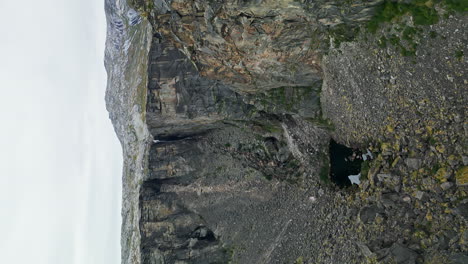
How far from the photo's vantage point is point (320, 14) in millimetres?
17656

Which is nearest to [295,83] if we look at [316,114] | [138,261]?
[316,114]

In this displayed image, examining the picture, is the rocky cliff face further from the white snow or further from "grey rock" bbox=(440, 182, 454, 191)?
the white snow

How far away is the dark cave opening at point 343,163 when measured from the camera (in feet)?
72.5

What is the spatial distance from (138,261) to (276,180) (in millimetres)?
10314

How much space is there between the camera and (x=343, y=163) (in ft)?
76.1

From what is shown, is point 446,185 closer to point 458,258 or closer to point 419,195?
point 419,195

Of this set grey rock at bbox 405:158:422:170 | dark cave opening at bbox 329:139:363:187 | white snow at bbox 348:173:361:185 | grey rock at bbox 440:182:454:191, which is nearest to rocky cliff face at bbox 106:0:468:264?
grey rock at bbox 440:182:454:191

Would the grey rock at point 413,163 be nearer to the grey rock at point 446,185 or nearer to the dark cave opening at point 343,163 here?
the grey rock at point 446,185

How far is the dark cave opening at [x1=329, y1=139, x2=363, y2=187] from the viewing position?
22.1 m

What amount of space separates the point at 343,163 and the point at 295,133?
363 cm

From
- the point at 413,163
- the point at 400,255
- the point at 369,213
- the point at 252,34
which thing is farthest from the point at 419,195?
the point at 252,34

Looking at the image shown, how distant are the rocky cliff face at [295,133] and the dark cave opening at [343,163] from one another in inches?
22.7

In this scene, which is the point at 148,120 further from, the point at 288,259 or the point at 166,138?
the point at 288,259

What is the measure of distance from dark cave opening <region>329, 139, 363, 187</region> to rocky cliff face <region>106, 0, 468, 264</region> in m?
0.58
